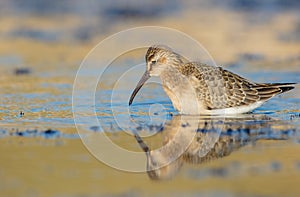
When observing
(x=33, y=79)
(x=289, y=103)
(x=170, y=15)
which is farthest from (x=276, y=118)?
(x=170, y=15)

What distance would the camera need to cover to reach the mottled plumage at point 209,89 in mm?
9664

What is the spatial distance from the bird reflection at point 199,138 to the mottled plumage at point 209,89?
242mm

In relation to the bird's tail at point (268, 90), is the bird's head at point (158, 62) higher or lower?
higher

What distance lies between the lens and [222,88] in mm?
9789

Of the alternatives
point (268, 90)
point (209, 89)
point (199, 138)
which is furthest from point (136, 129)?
point (268, 90)

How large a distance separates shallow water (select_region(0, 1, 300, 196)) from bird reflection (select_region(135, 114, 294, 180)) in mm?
13

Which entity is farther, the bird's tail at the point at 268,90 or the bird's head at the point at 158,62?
the bird's head at the point at 158,62

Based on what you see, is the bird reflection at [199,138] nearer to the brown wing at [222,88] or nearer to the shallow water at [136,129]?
the shallow water at [136,129]

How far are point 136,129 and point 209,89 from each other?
4.55ft

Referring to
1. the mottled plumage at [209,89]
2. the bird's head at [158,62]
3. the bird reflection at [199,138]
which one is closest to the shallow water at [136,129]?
the bird reflection at [199,138]

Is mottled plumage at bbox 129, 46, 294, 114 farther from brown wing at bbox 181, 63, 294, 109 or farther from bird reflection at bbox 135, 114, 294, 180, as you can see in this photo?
bird reflection at bbox 135, 114, 294, 180

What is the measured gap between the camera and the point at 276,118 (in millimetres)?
9352

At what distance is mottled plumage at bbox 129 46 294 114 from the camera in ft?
31.7

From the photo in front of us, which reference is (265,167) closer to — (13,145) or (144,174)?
(144,174)
